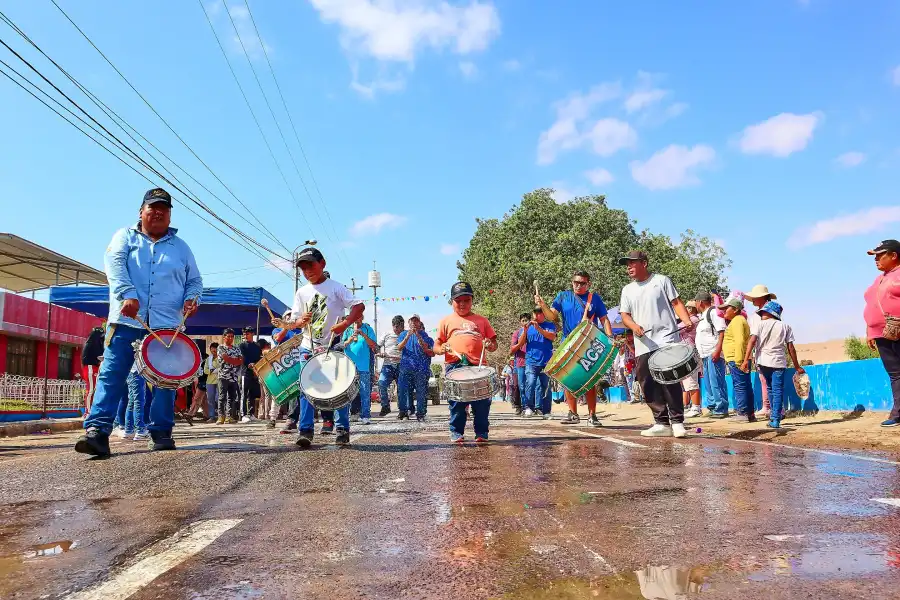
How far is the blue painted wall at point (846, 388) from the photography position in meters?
8.86

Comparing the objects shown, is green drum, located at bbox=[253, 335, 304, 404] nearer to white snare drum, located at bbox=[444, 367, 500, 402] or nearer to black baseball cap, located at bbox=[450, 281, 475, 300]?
black baseball cap, located at bbox=[450, 281, 475, 300]

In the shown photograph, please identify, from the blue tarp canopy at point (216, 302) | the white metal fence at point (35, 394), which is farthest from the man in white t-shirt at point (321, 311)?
the white metal fence at point (35, 394)

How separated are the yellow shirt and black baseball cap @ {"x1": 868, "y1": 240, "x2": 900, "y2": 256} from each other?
2.35 m

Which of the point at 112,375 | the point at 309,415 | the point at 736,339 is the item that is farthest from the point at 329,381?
the point at 736,339

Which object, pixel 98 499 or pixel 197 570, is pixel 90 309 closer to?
pixel 98 499

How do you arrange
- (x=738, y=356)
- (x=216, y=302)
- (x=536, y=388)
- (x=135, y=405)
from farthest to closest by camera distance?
(x=216, y=302)
(x=536, y=388)
(x=738, y=356)
(x=135, y=405)

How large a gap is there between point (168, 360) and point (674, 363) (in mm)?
4747

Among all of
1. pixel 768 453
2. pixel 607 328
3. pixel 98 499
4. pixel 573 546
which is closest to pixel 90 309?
pixel 607 328

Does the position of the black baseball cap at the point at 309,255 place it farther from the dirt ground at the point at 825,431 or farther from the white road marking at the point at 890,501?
the white road marking at the point at 890,501

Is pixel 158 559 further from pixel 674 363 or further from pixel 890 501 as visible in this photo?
pixel 674 363

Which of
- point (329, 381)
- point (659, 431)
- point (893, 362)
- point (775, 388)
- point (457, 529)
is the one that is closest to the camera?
point (457, 529)

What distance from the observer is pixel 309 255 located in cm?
693

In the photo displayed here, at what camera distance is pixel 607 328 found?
8.67m

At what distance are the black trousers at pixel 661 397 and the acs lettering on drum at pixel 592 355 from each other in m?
0.51
